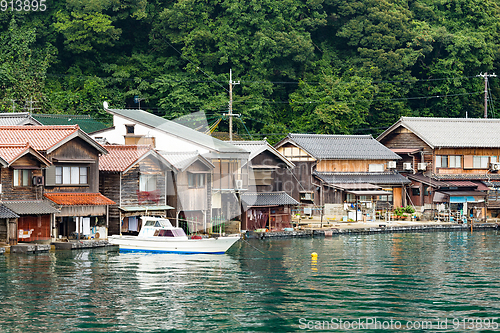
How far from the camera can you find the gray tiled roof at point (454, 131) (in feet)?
229

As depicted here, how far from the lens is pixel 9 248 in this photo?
42.8 meters

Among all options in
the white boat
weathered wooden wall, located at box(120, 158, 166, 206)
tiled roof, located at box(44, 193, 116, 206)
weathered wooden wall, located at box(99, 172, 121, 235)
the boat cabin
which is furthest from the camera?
weathered wooden wall, located at box(120, 158, 166, 206)

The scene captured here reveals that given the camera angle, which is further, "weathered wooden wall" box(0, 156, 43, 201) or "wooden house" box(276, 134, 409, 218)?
"wooden house" box(276, 134, 409, 218)

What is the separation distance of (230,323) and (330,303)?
5308mm

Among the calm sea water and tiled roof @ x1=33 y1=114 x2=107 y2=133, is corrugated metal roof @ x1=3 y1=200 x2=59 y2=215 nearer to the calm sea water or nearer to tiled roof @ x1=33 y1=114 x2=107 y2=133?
the calm sea water

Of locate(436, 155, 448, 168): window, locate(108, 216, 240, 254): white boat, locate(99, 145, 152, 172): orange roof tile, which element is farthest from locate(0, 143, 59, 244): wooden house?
locate(436, 155, 448, 168): window

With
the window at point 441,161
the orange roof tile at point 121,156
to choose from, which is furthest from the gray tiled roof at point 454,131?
the orange roof tile at point 121,156

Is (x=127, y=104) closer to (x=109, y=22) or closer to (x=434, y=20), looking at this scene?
(x=109, y=22)

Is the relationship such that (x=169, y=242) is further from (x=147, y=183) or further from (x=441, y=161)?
(x=441, y=161)

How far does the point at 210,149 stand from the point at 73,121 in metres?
A: 19.8

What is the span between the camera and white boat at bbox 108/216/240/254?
44094 mm

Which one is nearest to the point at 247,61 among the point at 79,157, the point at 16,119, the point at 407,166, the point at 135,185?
the point at 407,166

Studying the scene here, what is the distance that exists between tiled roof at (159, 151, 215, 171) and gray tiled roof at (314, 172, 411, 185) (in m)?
15.2

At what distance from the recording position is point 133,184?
50219 millimetres
